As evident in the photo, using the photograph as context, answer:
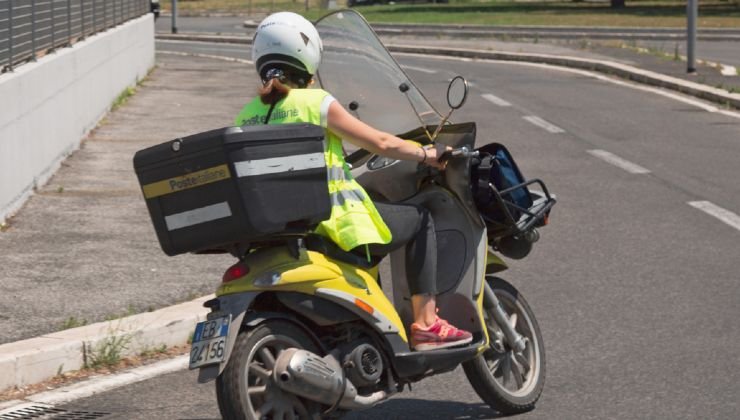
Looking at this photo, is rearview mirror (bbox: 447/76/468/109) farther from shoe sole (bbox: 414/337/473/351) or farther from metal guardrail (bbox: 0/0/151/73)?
metal guardrail (bbox: 0/0/151/73)

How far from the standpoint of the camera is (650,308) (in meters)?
8.16

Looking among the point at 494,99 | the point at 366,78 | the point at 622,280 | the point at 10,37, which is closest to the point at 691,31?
the point at 494,99

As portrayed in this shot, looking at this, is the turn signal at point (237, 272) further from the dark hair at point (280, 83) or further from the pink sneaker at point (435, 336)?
the pink sneaker at point (435, 336)

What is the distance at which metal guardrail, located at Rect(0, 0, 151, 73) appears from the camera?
37.4ft

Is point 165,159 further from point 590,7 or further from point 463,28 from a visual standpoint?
point 590,7

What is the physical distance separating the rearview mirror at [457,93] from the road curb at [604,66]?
16080 mm

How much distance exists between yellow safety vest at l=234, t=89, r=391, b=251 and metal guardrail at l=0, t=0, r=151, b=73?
646cm

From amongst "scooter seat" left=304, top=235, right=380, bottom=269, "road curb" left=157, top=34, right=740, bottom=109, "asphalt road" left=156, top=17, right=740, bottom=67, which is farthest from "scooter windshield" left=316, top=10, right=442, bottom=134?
"asphalt road" left=156, top=17, right=740, bottom=67

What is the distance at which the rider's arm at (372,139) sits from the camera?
17.2 feet

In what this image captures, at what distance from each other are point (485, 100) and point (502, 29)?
866 inches

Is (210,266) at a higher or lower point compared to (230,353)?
lower

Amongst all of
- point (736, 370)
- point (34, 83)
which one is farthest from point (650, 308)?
point (34, 83)

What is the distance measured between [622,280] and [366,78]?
11.5 ft

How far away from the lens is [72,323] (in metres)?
7.24
